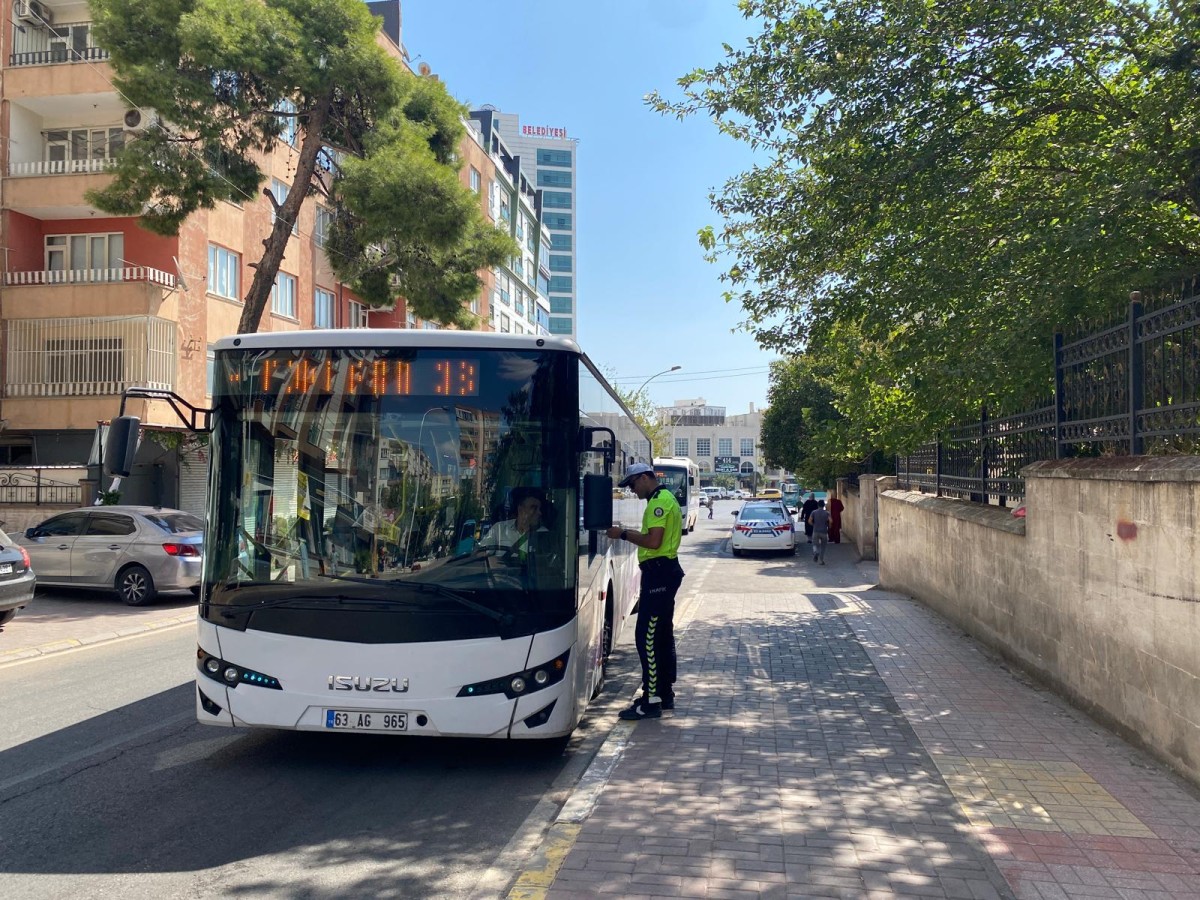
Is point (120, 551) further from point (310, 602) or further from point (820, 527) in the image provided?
point (820, 527)

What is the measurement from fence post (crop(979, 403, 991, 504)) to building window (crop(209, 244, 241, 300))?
18.8 m

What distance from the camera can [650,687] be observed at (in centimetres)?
739

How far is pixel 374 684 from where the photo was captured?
570 cm

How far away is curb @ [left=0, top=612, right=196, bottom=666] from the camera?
10.7 m

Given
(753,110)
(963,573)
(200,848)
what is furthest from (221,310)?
(200,848)

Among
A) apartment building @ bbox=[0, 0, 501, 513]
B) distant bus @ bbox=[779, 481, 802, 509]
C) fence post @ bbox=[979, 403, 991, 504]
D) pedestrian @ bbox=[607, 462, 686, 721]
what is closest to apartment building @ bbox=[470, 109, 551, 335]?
distant bus @ bbox=[779, 481, 802, 509]

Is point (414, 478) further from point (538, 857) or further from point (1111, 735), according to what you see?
point (1111, 735)

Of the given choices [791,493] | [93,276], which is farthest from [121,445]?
[791,493]

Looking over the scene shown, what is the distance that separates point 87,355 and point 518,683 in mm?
19437

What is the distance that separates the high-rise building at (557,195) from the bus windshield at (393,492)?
95.6 meters

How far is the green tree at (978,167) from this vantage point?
8172 millimetres

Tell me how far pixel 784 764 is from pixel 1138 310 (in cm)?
401

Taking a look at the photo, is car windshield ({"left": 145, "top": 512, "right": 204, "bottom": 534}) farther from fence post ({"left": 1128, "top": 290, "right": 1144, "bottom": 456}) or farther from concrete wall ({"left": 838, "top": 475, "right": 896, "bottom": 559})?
concrete wall ({"left": 838, "top": 475, "right": 896, "bottom": 559})

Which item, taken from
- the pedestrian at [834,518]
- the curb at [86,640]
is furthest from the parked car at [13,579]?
the pedestrian at [834,518]
